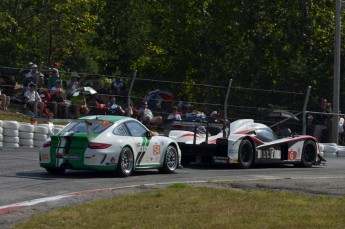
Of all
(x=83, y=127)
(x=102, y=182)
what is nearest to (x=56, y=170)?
(x=83, y=127)

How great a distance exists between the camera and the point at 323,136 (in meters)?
29.0

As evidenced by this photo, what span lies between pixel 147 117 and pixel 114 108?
107 centimetres

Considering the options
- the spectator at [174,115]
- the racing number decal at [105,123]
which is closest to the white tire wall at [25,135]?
the spectator at [174,115]

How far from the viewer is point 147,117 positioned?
2625 centimetres

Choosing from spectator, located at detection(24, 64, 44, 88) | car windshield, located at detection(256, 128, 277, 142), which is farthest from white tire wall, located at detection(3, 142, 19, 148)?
car windshield, located at detection(256, 128, 277, 142)

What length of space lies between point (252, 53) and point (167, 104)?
10912 mm

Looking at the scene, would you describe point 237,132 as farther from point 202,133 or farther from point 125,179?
point 125,179

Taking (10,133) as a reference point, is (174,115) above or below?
above

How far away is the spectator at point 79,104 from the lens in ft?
83.3

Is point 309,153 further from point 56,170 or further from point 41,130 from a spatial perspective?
point 56,170

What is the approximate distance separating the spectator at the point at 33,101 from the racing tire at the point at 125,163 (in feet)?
25.3

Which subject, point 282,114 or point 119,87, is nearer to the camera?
point 282,114

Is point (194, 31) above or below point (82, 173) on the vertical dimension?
above

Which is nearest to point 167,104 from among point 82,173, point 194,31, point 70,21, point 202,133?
point 202,133
